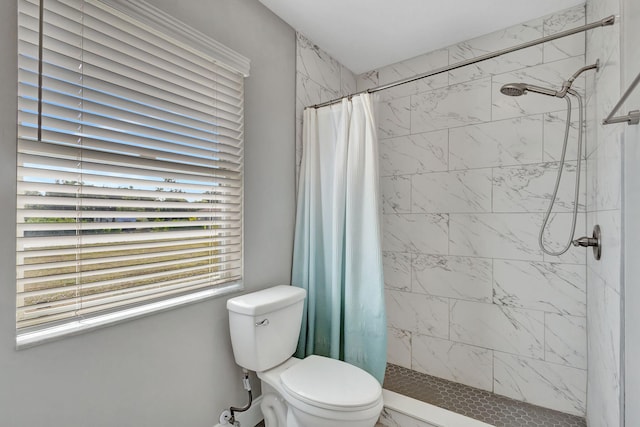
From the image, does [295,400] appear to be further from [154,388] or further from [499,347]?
[499,347]

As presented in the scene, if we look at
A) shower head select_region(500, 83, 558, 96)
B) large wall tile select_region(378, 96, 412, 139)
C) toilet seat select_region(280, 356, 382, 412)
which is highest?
large wall tile select_region(378, 96, 412, 139)

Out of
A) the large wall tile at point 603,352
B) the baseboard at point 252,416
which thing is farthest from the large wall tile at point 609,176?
the baseboard at point 252,416

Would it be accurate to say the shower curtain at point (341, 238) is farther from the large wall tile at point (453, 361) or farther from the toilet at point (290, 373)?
the large wall tile at point (453, 361)

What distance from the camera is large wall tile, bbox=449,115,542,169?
79.4 inches

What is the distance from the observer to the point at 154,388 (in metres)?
1.36

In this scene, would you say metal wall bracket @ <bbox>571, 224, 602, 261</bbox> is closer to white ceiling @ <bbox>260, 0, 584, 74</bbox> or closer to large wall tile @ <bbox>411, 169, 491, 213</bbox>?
large wall tile @ <bbox>411, 169, 491, 213</bbox>

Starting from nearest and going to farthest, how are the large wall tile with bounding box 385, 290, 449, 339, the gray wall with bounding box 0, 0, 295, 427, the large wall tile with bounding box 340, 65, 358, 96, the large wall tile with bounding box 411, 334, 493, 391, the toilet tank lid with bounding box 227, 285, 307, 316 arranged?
the gray wall with bounding box 0, 0, 295, 427 < the toilet tank lid with bounding box 227, 285, 307, 316 < the large wall tile with bounding box 411, 334, 493, 391 < the large wall tile with bounding box 385, 290, 449, 339 < the large wall tile with bounding box 340, 65, 358, 96

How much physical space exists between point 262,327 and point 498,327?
1.58 metres

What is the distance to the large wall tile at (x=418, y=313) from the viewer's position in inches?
91.5

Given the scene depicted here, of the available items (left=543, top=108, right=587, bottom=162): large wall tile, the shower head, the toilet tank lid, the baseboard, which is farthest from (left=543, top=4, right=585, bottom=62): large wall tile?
the baseboard

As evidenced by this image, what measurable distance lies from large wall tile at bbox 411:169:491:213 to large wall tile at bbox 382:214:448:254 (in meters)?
0.08

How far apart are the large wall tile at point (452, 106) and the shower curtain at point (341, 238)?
74cm

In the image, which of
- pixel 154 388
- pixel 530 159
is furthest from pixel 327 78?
pixel 154 388

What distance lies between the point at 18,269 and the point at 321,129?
1602mm
